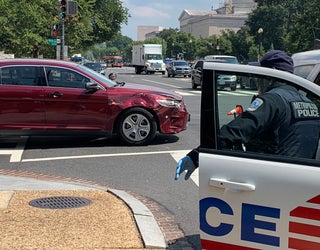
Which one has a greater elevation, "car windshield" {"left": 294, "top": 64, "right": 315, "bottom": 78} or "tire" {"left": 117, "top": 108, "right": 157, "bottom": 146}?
"car windshield" {"left": 294, "top": 64, "right": 315, "bottom": 78}

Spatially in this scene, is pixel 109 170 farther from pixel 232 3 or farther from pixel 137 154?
pixel 232 3

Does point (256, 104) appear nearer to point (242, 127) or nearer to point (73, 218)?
point (242, 127)

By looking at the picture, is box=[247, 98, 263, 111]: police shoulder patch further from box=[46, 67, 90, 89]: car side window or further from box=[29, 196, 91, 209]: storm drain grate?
box=[46, 67, 90, 89]: car side window

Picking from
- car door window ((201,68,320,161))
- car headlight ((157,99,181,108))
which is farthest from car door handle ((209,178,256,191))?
car headlight ((157,99,181,108))

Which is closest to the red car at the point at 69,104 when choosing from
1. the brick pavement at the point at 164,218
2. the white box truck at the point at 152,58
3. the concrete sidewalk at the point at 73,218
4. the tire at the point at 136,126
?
the tire at the point at 136,126

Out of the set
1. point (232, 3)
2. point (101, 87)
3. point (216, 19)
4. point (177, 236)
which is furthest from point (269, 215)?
point (232, 3)

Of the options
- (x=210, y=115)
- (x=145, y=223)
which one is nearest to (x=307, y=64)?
(x=145, y=223)

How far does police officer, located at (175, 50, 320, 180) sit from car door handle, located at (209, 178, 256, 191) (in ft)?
0.78

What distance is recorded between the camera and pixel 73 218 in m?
5.35

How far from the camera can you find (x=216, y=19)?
138 metres

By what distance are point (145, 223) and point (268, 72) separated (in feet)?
8.62

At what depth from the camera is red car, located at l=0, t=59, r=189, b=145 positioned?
9.45 m

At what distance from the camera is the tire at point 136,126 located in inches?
381

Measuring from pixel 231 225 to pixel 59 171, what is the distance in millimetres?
5236
